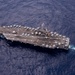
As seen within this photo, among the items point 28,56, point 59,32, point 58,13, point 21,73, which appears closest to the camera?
point 21,73

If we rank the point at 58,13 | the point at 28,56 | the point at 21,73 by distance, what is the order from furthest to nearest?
1. the point at 58,13
2. the point at 28,56
3. the point at 21,73

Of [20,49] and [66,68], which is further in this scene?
[20,49]

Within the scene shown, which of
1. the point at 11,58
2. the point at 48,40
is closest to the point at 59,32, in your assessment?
the point at 48,40

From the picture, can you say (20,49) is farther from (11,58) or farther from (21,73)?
(21,73)

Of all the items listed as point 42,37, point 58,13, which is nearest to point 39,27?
point 42,37

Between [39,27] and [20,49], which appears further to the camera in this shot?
[39,27]

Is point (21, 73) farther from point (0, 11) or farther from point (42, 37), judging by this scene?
point (0, 11)
